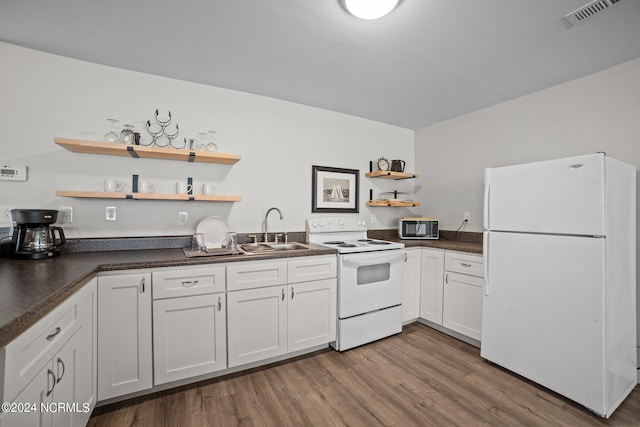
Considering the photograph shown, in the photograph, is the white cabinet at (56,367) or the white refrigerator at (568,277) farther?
the white refrigerator at (568,277)

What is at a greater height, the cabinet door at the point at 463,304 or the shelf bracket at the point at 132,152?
the shelf bracket at the point at 132,152

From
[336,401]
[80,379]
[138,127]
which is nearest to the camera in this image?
[80,379]

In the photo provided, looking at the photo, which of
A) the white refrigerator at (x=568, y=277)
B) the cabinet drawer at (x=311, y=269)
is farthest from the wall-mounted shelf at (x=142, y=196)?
the white refrigerator at (x=568, y=277)

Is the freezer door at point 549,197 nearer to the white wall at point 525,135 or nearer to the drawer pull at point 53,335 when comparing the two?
the white wall at point 525,135

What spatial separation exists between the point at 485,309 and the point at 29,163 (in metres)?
3.69

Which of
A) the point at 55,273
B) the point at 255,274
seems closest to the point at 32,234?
the point at 55,273

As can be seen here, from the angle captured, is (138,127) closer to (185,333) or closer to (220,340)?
(185,333)

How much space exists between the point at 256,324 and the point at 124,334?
2.76 feet

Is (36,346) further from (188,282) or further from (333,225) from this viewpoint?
(333,225)

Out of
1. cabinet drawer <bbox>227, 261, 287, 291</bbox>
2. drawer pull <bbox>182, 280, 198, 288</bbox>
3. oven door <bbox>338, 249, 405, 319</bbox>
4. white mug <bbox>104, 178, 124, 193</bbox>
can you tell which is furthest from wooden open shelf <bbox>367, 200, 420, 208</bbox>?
white mug <bbox>104, 178, 124, 193</bbox>

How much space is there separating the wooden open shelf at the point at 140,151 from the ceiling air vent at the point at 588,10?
2.40 metres

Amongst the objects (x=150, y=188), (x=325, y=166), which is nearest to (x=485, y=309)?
(x=325, y=166)

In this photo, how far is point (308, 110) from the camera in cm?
303

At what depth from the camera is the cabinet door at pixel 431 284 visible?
2834 millimetres
